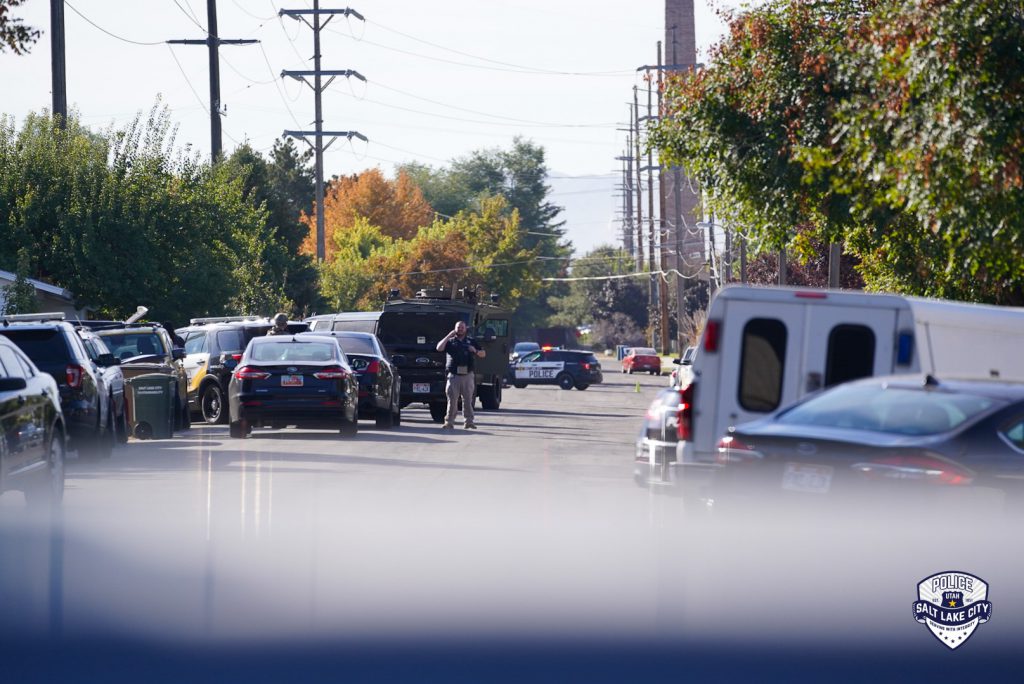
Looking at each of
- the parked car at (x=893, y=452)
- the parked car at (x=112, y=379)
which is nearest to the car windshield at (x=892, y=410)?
the parked car at (x=893, y=452)

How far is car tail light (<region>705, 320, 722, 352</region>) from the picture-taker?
14.3 m

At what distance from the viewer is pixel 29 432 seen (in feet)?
48.0

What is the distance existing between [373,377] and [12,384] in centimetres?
1362

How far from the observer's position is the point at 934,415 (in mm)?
10133

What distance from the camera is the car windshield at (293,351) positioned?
25031 millimetres

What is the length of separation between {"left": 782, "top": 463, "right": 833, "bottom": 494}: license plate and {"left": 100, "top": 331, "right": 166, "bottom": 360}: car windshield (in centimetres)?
1950

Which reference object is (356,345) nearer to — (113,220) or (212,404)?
(212,404)

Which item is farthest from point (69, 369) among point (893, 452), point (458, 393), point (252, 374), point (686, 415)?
point (893, 452)

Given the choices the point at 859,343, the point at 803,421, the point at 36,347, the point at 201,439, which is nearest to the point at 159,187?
the point at 201,439

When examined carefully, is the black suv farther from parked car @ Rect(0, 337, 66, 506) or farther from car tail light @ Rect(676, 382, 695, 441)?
car tail light @ Rect(676, 382, 695, 441)

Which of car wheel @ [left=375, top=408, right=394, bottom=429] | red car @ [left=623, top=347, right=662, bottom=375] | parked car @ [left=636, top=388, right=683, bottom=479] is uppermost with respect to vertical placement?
parked car @ [left=636, top=388, right=683, bottom=479]

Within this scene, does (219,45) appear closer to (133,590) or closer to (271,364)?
(271,364)

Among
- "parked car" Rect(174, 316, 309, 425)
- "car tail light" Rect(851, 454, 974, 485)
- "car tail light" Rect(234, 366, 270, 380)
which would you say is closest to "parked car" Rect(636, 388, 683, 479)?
"car tail light" Rect(851, 454, 974, 485)

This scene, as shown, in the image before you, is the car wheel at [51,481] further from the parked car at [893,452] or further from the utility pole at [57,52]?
the utility pole at [57,52]
